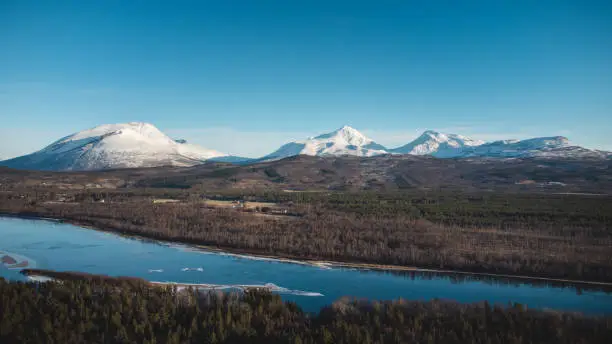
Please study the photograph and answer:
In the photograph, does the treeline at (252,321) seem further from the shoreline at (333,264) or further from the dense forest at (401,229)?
the dense forest at (401,229)

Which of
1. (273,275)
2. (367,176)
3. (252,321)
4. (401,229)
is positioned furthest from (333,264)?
(367,176)

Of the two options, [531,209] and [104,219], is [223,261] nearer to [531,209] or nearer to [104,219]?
[104,219]

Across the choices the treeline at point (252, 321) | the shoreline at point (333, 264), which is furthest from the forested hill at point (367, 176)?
the treeline at point (252, 321)

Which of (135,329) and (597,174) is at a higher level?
(597,174)

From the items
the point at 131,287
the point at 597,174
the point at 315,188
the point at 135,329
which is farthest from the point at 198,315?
the point at 597,174

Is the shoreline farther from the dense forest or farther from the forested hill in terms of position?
the forested hill

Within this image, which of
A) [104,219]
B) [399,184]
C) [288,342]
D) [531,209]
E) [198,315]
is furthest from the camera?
[399,184]

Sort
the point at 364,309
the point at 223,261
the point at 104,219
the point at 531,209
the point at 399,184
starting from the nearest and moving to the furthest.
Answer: the point at 364,309 < the point at 223,261 < the point at 104,219 < the point at 531,209 < the point at 399,184

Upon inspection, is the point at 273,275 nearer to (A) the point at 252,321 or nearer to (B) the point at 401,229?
(A) the point at 252,321
